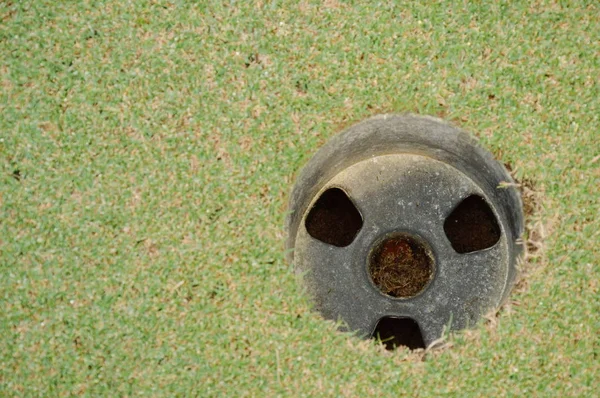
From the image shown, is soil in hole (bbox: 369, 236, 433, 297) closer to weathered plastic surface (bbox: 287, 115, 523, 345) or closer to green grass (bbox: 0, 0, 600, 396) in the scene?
weathered plastic surface (bbox: 287, 115, 523, 345)

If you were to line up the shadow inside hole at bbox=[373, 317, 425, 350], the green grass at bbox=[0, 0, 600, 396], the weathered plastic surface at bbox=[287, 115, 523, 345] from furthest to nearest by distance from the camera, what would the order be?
1. the shadow inside hole at bbox=[373, 317, 425, 350]
2. the weathered plastic surface at bbox=[287, 115, 523, 345]
3. the green grass at bbox=[0, 0, 600, 396]

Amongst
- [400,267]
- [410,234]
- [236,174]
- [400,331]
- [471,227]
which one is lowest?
[400,331]

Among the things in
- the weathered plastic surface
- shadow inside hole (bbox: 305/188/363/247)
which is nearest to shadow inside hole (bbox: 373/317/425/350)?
the weathered plastic surface

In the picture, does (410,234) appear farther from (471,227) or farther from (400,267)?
(471,227)

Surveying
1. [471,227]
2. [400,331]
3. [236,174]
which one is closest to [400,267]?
[400,331]

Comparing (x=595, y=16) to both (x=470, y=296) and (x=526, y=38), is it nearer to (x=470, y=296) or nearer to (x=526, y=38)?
(x=526, y=38)
